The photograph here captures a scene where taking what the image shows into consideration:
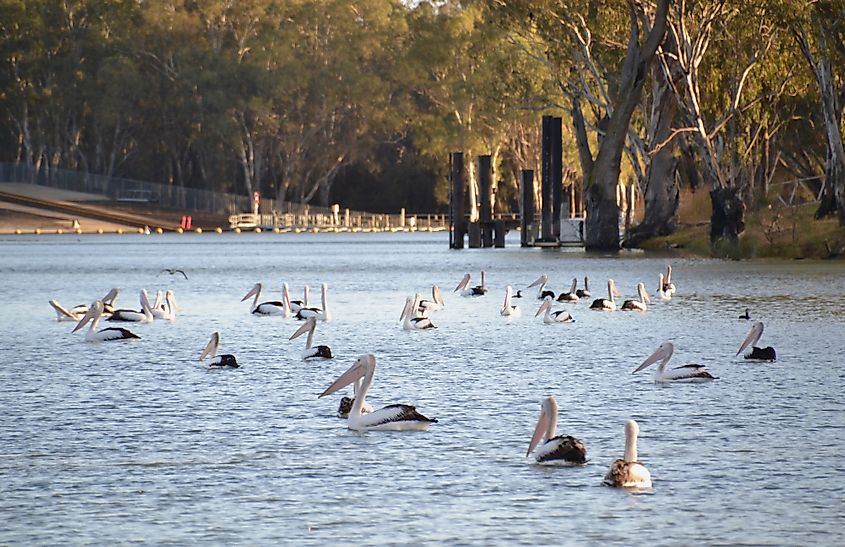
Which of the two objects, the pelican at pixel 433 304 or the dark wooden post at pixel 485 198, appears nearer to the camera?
the pelican at pixel 433 304

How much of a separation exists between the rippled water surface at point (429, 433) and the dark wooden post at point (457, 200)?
39.5 meters

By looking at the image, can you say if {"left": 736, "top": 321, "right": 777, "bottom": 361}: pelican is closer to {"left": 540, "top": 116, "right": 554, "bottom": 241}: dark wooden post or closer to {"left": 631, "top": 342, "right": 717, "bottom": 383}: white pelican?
{"left": 631, "top": 342, "right": 717, "bottom": 383}: white pelican

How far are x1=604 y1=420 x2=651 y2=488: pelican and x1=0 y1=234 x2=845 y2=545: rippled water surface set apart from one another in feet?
0.42

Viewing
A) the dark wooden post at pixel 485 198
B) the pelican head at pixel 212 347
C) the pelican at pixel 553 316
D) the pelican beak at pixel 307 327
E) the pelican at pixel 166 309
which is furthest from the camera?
the dark wooden post at pixel 485 198

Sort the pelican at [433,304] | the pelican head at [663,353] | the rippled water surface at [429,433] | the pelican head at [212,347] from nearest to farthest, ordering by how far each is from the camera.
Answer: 1. the rippled water surface at [429,433]
2. the pelican head at [663,353]
3. the pelican head at [212,347]
4. the pelican at [433,304]

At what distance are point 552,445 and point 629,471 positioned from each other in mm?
1261

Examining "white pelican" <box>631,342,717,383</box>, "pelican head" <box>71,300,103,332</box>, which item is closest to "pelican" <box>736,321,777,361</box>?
"white pelican" <box>631,342,717,383</box>

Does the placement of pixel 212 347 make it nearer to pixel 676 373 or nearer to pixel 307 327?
pixel 307 327

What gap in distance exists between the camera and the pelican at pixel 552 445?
48.5 ft

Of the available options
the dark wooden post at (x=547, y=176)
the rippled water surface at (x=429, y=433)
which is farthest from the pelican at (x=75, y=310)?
the dark wooden post at (x=547, y=176)

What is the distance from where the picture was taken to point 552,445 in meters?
14.9

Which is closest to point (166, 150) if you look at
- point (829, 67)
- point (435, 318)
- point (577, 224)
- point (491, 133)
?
point (491, 133)

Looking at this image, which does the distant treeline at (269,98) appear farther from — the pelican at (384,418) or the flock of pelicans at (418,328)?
the pelican at (384,418)

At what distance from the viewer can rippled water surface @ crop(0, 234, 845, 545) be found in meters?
12.7
